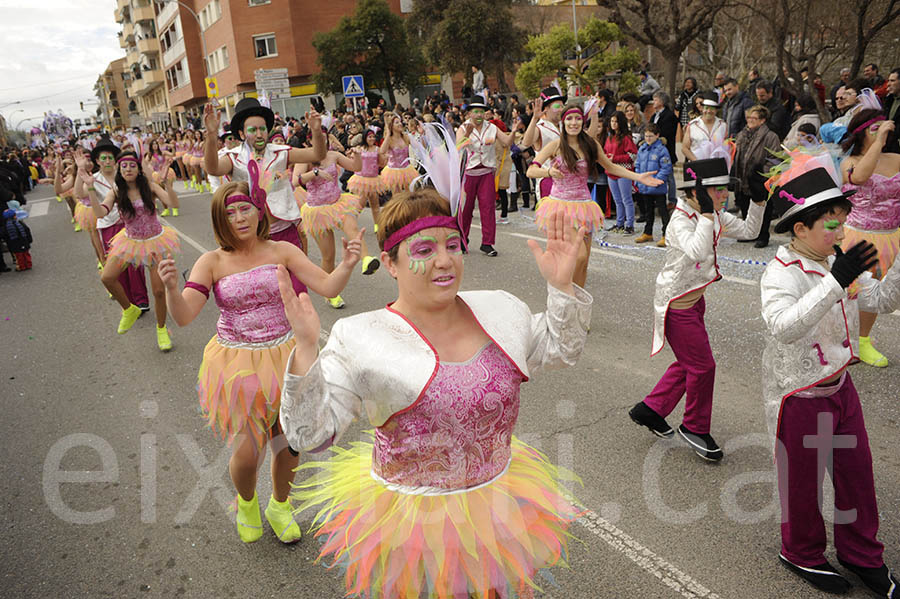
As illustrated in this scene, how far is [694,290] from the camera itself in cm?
412

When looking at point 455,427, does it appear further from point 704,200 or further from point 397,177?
point 397,177

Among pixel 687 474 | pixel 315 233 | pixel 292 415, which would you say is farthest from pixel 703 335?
pixel 315 233

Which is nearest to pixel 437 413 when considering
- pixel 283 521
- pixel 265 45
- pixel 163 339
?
pixel 283 521

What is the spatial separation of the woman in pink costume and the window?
4794 centimetres

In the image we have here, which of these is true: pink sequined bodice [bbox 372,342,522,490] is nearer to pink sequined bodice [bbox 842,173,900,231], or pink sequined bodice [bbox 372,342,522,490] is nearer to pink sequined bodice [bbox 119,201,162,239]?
pink sequined bodice [bbox 842,173,900,231]

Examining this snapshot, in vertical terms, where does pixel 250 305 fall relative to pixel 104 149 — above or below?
below

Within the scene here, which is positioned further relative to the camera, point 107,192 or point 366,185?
point 366,185

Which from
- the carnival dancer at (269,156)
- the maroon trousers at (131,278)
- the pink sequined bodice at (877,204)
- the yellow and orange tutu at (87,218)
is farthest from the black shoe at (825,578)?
the yellow and orange tutu at (87,218)

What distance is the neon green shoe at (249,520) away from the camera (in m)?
3.74

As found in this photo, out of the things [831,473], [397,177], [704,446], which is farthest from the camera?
[397,177]

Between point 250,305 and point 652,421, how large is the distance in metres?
2.64

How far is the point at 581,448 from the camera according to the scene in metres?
4.44

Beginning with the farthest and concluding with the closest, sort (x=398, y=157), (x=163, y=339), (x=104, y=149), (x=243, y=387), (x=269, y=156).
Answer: (x=398, y=157), (x=104, y=149), (x=163, y=339), (x=269, y=156), (x=243, y=387)

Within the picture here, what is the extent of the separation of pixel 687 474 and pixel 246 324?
2730 millimetres
